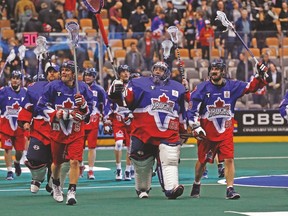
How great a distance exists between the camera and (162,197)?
15055 mm

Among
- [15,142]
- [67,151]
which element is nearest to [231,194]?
[67,151]

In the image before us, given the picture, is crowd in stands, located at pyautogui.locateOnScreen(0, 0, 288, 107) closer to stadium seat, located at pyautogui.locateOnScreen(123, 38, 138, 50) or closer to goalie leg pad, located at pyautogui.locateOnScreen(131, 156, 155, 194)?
stadium seat, located at pyautogui.locateOnScreen(123, 38, 138, 50)

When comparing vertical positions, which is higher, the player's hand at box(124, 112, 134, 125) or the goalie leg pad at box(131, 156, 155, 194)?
the player's hand at box(124, 112, 134, 125)

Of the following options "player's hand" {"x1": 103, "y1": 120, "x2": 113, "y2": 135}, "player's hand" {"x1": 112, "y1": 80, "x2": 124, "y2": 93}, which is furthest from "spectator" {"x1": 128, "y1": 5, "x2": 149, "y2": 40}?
"player's hand" {"x1": 112, "y1": 80, "x2": 124, "y2": 93}

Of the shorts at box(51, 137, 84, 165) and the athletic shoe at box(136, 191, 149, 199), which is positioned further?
the athletic shoe at box(136, 191, 149, 199)

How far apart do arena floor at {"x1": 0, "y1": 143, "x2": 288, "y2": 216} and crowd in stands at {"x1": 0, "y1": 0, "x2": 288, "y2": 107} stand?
5.17m

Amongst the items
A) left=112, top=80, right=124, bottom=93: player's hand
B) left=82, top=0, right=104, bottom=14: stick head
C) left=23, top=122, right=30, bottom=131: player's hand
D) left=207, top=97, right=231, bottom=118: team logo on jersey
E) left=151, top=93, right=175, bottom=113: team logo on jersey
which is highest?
left=82, top=0, right=104, bottom=14: stick head

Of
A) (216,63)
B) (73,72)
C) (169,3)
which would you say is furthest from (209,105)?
(169,3)

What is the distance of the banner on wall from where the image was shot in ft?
89.4

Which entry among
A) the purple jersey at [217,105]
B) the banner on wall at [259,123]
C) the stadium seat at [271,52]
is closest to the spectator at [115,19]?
the banner on wall at [259,123]

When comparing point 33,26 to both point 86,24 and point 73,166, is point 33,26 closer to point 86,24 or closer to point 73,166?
point 86,24

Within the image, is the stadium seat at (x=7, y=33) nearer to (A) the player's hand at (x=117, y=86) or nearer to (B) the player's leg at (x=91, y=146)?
(B) the player's leg at (x=91, y=146)

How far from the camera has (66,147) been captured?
14.5 meters

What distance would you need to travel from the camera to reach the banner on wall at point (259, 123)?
27250 millimetres
